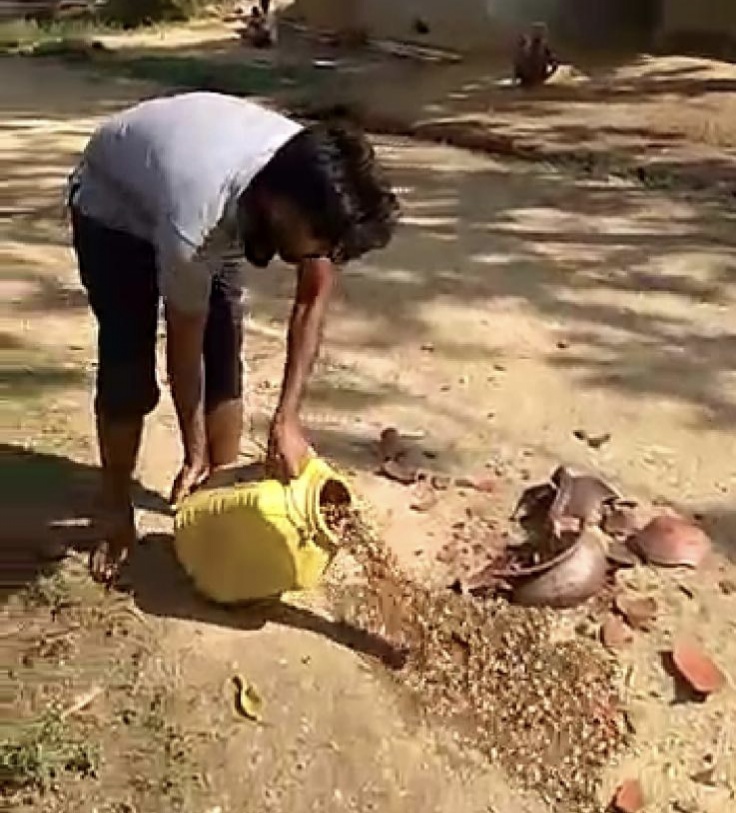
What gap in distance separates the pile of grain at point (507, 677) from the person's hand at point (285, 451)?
0.16m

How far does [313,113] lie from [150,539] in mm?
6591

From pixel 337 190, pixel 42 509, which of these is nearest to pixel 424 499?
pixel 42 509

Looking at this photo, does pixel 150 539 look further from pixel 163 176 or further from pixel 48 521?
pixel 163 176

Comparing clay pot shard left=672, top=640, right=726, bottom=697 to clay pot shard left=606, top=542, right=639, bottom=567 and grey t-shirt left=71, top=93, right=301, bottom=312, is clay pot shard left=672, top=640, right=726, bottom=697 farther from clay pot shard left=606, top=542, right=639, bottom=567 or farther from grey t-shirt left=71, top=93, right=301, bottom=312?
grey t-shirt left=71, top=93, right=301, bottom=312

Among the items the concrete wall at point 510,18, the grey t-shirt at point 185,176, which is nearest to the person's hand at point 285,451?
the grey t-shirt at point 185,176

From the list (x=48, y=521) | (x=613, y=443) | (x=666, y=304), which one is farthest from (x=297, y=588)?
(x=666, y=304)

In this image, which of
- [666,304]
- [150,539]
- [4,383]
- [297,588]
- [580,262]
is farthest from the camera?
[580,262]

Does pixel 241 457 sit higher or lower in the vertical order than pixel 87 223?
lower

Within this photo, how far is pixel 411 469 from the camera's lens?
4.37 meters

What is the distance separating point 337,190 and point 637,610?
1238 mm

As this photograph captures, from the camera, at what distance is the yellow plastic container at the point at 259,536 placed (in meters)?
3.40

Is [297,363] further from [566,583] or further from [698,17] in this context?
[698,17]

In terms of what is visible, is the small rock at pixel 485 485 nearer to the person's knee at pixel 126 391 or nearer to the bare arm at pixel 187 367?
the bare arm at pixel 187 367

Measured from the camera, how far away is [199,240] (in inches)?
128
